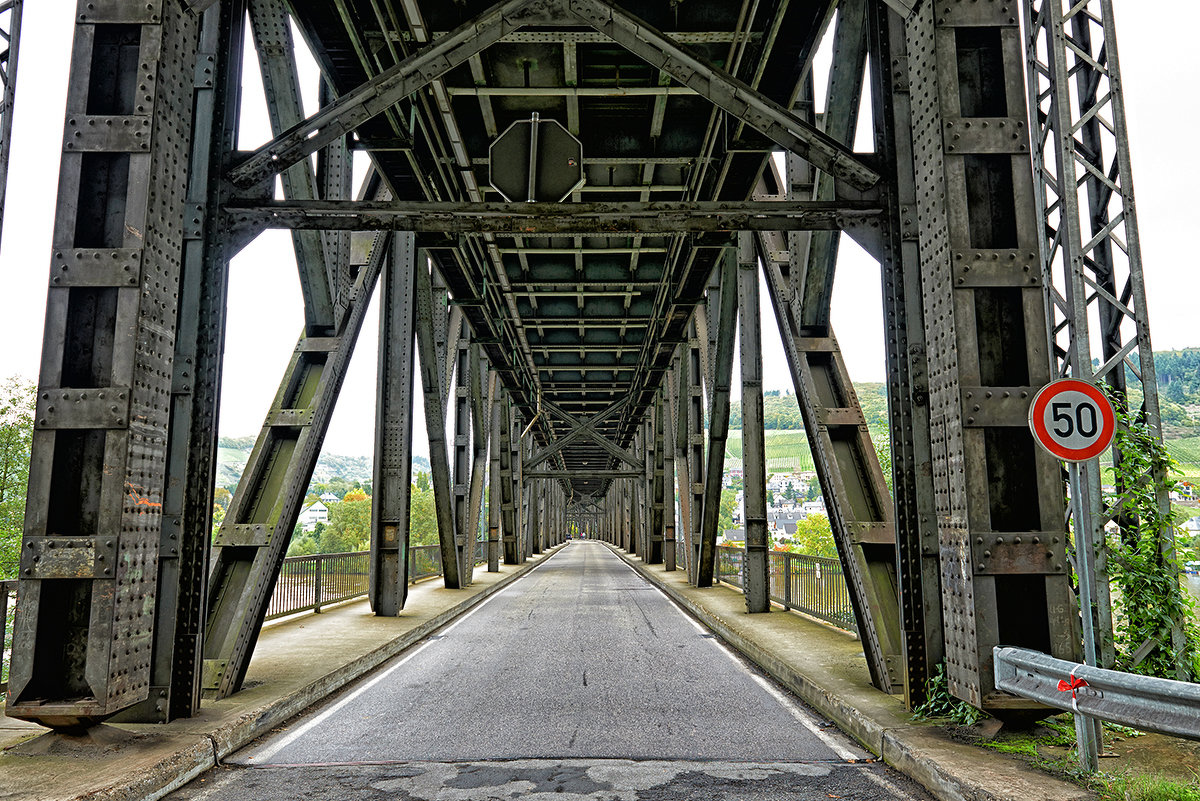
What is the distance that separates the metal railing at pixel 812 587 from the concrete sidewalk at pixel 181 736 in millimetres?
6009

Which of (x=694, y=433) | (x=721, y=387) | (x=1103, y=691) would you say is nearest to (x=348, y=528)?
(x=694, y=433)

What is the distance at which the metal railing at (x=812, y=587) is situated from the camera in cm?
1136

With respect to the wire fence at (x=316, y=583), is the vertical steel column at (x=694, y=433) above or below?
above

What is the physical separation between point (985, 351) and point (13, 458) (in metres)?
45.0

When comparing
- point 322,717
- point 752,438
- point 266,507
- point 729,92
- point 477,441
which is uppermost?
point 729,92

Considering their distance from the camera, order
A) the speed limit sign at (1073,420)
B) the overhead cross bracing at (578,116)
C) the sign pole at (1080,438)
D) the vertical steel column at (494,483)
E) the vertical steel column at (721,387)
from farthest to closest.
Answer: the vertical steel column at (494,483)
the vertical steel column at (721,387)
the overhead cross bracing at (578,116)
the speed limit sign at (1073,420)
the sign pole at (1080,438)

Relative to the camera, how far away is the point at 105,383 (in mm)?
5699

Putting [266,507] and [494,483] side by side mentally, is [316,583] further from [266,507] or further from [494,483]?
[494,483]

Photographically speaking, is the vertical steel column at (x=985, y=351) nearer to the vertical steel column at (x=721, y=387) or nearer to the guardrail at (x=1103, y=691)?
the guardrail at (x=1103, y=691)

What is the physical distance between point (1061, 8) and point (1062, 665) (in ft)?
16.8

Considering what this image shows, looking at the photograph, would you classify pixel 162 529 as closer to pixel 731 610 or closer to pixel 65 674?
pixel 65 674

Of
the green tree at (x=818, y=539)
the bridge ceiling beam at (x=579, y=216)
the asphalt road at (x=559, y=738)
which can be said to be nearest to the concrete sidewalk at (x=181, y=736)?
the asphalt road at (x=559, y=738)

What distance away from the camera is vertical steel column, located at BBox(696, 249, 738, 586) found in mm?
16109

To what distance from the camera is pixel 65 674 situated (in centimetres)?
543
